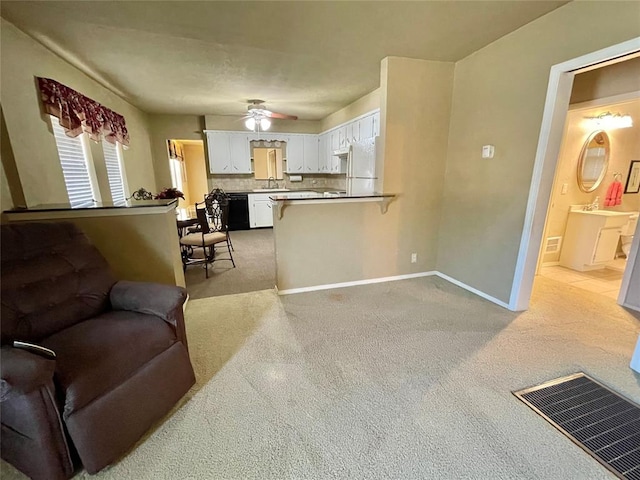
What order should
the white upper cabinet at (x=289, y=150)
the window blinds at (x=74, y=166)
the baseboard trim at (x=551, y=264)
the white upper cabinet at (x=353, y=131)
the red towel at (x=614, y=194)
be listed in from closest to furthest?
the window blinds at (x=74, y=166), the red towel at (x=614, y=194), the baseboard trim at (x=551, y=264), the white upper cabinet at (x=353, y=131), the white upper cabinet at (x=289, y=150)

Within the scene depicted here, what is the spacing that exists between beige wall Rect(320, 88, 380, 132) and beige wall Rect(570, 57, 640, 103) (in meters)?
2.24

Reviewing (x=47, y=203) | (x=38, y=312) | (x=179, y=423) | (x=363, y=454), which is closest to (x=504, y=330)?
(x=363, y=454)

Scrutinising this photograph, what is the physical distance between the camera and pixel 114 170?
4.09 meters

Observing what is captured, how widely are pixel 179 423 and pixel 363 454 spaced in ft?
3.23

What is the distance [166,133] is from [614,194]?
7.65m

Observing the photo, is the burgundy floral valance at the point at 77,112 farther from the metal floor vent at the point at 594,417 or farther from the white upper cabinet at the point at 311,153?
the metal floor vent at the point at 594,417

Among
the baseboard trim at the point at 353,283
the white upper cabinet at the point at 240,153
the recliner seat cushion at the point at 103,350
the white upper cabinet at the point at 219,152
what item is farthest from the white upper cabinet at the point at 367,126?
→ the recliner seat cushion at the point at 103,350

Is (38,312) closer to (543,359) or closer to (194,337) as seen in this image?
(194,337)

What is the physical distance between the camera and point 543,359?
2.03 meters

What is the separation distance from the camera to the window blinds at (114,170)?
3.86 meters

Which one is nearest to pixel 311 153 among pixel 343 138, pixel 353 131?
pixel 343 138

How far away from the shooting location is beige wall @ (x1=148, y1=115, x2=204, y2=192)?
5.89 meters

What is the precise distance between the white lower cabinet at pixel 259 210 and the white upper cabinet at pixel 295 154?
93 cm

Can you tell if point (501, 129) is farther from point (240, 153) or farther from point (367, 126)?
point (240, 153)
